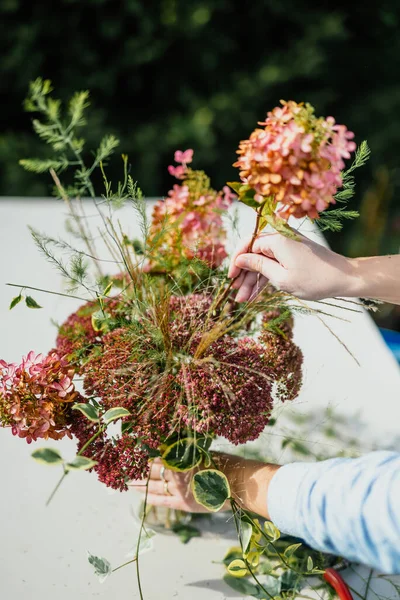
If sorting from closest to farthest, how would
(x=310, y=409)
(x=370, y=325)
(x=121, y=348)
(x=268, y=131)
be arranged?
(x=268, y=131) < (x=121, y=348) < (x=310, y=409) < (x=370, y=325)

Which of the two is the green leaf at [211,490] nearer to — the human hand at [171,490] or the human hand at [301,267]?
the human hand at [171,490]

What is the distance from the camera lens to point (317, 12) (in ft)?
10.7

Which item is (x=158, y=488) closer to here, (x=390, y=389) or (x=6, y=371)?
(x=6, y=371)

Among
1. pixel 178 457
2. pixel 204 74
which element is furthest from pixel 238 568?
pixel 204 74

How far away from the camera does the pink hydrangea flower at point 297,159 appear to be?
59cm

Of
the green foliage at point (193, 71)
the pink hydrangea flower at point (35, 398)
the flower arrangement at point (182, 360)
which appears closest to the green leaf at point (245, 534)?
the flower arrangement at point (182, 360)

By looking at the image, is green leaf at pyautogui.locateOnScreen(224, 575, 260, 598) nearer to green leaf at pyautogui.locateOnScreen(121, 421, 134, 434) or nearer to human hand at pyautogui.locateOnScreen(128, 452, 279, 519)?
human hand at pyautogui.locateOnScreen(128, 452, 279, 519)

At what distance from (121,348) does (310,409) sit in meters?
0.46

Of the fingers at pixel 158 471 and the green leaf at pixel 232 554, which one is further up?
the fingers at pixel 158 471

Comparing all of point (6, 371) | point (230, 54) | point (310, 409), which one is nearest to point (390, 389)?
point (310, 409)

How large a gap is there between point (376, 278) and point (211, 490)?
328mm

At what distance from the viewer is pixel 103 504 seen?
910mm

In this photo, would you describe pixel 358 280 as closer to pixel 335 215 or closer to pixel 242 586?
pixel 335 215

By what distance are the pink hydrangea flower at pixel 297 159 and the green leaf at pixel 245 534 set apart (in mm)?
363
